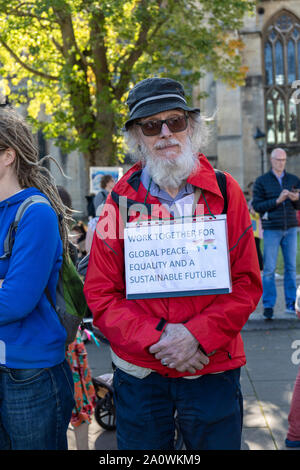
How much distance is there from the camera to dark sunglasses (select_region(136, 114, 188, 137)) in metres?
2.18

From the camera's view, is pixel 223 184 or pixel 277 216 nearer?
pixel 223 184

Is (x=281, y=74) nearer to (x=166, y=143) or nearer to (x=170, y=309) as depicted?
(x=166, y=143)

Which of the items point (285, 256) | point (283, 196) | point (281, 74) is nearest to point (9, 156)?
point (283, 196)

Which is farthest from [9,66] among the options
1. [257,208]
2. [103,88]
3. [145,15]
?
[257,208]

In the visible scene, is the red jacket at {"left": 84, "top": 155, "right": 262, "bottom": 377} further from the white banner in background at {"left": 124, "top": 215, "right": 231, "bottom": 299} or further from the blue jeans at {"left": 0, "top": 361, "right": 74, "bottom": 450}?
the blue jeans at {"left": 0, "top": 361, "right": 74, "bottom": 450}

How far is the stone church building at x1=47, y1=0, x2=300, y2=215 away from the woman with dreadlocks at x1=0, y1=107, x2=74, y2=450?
19.8m

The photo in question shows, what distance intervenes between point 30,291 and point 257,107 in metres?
27.0

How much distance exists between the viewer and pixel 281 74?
98.9 feet

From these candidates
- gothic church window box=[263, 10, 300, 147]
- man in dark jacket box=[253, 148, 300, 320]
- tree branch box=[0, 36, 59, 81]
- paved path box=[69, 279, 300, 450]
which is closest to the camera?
paved path box=[69, 279, 300, 450]

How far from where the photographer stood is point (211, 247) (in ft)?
6.72

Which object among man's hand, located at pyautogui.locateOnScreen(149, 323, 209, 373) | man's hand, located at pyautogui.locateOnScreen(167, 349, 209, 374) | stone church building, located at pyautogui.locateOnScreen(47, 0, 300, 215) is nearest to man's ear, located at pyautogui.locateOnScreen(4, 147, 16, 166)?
man's hand, located at pyautogui.locateOnScreen(149, 323, 209, 373)

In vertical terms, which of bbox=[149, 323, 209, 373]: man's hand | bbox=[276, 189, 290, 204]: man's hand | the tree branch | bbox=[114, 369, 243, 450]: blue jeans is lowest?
bbox=[114, 369, 243, 450]: blue jeans

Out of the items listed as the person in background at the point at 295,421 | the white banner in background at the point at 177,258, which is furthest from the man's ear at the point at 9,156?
the person in background at the point at 295,421
